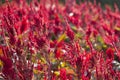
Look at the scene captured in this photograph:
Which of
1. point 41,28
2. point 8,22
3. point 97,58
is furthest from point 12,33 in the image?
point 97,58

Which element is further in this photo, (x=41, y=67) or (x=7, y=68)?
(x=41, y=67)

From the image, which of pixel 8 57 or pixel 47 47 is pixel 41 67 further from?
pixel 8 57

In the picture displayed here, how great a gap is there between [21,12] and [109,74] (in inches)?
79.0

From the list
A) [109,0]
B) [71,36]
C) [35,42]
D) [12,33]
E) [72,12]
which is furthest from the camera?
[109,0]

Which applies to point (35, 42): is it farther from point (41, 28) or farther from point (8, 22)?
point (8, 22)

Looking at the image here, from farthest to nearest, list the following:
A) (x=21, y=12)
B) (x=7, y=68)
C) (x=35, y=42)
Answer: (x=21, y=12) → (x=35, y=42) → (x=7, y=68)

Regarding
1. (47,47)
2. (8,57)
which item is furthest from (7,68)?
(47,47)

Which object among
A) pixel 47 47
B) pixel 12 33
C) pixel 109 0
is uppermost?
pixel 12 33

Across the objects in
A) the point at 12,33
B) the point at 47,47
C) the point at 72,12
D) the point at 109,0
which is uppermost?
the point at 12,33

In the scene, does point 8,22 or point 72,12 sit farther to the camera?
point 72,12

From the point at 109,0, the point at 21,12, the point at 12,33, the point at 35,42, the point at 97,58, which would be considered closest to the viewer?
the point at 97,58

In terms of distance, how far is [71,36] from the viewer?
2783mm

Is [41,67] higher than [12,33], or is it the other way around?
[12,33]

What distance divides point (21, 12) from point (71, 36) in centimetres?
156
